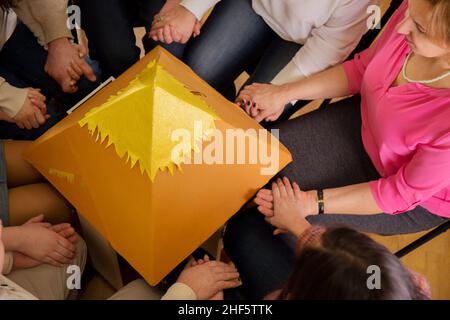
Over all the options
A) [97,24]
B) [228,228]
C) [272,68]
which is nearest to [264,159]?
[228,228]

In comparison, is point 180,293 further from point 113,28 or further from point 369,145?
point 113,28

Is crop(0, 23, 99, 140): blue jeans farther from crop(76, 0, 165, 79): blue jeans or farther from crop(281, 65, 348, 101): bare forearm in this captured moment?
crop(281, 65, 348, 101): bare forearm

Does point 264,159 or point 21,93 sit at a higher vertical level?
point 21,93

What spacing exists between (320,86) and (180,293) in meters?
0.62

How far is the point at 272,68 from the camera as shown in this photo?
1146mm

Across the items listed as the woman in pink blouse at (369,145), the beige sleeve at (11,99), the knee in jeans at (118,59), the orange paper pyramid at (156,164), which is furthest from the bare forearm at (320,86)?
the beige sleeve at (11,99)

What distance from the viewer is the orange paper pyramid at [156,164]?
799 millimetres

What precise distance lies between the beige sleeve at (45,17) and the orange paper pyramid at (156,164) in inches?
14.0

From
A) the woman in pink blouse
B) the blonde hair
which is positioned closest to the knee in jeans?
the woman in pink blouse

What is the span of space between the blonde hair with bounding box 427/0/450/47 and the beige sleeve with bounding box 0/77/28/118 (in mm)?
940

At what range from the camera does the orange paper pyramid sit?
799 millimetres

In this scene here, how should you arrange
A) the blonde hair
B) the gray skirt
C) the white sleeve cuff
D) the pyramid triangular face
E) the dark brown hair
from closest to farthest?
the dark brown hair
the blonde hair
the pyramid triangular face
the gray skirt
the white sleeve cuff
